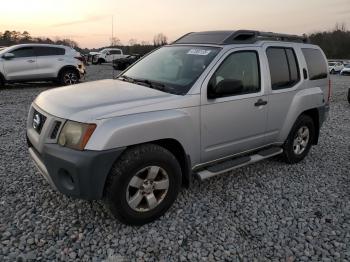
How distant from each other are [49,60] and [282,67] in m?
10.7

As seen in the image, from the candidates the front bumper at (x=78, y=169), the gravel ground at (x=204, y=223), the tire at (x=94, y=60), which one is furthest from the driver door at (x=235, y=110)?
the tire at (x=94, y=60)

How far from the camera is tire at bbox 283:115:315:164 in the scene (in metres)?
5.10

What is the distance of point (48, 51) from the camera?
1334cm

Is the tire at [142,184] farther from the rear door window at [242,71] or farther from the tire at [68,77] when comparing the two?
the tire at [68,77]

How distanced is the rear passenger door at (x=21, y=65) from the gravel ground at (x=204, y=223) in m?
8.61

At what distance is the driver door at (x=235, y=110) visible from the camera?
12.4ft

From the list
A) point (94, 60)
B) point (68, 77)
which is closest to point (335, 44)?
point (94, 60)

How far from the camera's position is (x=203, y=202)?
13.1ft

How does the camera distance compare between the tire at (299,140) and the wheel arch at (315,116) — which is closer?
the tire at (299,140)

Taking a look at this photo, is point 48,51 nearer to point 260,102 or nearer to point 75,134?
point 260,102

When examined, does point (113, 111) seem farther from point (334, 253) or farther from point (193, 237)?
point (334, 253)

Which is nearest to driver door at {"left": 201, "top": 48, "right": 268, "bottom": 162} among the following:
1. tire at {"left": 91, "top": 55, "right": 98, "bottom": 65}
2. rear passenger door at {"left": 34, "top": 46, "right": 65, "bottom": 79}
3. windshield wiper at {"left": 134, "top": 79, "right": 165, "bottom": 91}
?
windshield wiper at {"left": 134, "top": 79, "right": 165, "bottom": 91}

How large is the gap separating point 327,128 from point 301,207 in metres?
4.66

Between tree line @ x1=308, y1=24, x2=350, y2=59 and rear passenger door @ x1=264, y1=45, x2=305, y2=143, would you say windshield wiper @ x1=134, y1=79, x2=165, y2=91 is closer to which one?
rear passenger door @ x1=264, y1=45, x2=305, y2=143
